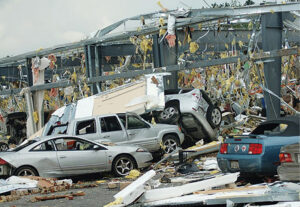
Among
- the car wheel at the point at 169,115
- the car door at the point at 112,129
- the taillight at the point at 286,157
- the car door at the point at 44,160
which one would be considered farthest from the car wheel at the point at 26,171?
the taillight at the point at 286,157

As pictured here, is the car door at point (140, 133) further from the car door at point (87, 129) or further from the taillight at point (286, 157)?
the taillight at point (286, 157)

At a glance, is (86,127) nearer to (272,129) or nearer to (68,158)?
(68,158)

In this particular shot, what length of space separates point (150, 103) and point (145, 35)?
3.77 m

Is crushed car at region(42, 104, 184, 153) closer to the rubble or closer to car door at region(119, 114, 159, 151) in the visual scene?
car door at region(119, 114, 159, 151)

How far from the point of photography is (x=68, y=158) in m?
16.8

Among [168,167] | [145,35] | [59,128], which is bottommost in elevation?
[168,167]

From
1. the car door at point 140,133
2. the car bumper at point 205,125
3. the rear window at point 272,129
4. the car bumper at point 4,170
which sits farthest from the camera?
the car bumper at point 205,125

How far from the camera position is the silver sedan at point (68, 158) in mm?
16312

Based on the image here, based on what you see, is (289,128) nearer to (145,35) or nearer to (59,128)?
(59,128)

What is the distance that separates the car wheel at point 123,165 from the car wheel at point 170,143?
2900 mm

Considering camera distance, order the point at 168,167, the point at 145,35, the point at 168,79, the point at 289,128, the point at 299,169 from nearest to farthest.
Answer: the point at 299,169 < the point at 289,128 < the point at 168,167 < the point at 145,35 < the point at 168,79

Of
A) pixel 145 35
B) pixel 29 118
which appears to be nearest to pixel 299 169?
pixel 145 35

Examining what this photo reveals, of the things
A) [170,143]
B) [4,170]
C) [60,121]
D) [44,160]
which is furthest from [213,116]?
[4,170]

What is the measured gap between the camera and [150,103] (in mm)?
21312
